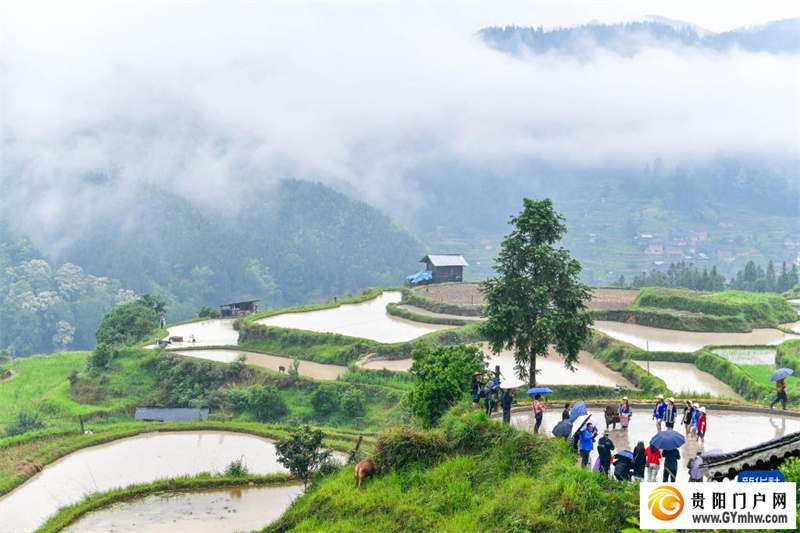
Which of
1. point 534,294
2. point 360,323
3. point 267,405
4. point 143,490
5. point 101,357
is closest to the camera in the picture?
point 534,294

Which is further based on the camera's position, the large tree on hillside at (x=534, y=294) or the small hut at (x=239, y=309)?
the small hut at (x=239, y=309)

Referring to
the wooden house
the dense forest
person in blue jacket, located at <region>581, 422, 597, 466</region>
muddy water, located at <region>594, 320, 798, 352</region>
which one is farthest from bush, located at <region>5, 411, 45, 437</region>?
Answer: the dense forest

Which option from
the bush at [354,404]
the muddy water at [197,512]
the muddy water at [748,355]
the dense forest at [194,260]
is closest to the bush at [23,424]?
the muddy water at [197,512]

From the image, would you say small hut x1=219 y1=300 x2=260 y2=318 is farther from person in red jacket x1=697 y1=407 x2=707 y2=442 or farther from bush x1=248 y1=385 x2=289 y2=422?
person in red jacket x1=697 y1=407 x2=707 y2=442

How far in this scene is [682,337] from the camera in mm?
38844

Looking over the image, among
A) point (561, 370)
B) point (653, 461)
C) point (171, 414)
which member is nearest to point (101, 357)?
point (171, 414)

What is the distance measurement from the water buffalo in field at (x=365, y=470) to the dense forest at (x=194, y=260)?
104 metres

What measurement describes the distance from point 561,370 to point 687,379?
5.42 m

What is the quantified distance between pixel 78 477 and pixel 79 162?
17104 centimetres

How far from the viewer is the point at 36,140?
632 feet

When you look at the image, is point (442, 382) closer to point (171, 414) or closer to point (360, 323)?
point (171, 414)

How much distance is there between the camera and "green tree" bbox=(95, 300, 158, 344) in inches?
1847

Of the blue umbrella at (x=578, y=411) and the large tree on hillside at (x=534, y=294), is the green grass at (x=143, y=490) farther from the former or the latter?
the blue umbrella at (x=578, y=411)

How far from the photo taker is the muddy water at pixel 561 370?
3041cm
